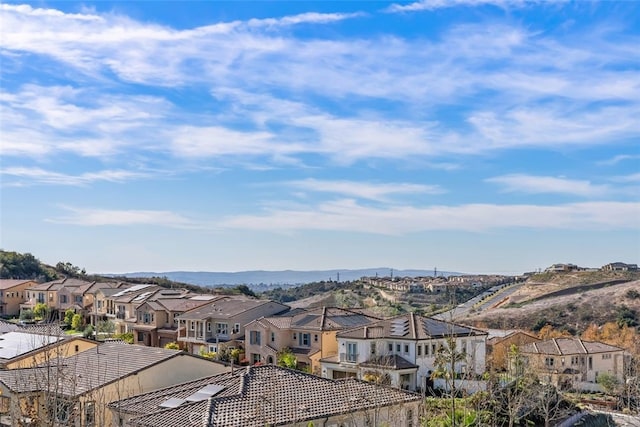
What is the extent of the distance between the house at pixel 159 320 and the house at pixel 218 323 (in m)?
2.11

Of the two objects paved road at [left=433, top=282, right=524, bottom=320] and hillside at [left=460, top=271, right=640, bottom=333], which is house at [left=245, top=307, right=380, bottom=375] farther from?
paved road at [left=433, top=282, right=524, bottom=320]

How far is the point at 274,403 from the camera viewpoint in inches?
763

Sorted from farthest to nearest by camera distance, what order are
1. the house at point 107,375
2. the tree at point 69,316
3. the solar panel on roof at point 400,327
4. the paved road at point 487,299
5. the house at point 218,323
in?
the paved road at point 487,299
the tree at point 69,316
the house at point 218,323
the solar panel on roof at point 400,327
the house at point 107,375

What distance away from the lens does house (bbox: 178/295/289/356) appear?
158 ft

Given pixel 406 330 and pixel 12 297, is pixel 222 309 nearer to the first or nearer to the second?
pixel 406 330

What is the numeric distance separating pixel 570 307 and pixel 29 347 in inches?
2250

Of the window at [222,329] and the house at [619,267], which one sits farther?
the house at [619,267]

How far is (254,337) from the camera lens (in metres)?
45.1

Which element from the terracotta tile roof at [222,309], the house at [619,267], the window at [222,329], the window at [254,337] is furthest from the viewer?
the house at [619,267]

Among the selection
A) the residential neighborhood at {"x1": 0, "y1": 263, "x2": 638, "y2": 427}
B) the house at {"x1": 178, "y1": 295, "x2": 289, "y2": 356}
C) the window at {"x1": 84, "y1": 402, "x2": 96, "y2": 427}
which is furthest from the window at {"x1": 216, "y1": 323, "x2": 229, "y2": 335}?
the window at {"x1": 84, "y1": 402, "x2": 96, "y2": 427}

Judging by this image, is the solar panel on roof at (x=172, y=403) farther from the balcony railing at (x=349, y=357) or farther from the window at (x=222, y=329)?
the window at (x=222, y=329)

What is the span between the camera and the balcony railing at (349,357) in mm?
38938

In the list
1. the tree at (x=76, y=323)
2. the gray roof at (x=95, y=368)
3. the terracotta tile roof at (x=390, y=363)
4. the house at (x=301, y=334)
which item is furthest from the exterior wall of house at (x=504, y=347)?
the tree at (x=76, y=323)

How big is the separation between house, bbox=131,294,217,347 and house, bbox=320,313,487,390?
17484mm
